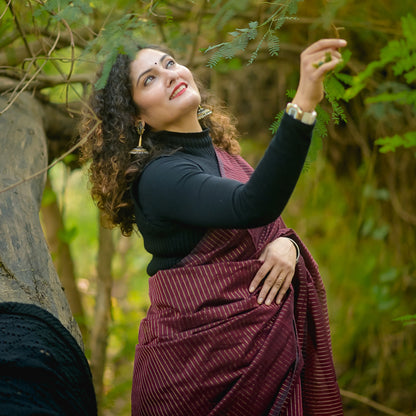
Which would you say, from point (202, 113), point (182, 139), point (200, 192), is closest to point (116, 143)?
point (182, 139)

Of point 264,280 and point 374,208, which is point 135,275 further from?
point 264,280

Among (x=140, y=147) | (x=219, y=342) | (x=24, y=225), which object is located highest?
(x=140, y=147)

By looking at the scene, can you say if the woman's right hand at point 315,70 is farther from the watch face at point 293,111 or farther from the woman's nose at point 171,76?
the woman's nose at point 171,76

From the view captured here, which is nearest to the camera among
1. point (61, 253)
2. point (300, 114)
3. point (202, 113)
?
point (300, 114)

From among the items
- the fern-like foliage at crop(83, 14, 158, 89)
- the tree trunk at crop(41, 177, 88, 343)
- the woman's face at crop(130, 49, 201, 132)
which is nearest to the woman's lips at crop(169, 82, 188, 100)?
the woman's face at crop(130, 49, 201, 132)

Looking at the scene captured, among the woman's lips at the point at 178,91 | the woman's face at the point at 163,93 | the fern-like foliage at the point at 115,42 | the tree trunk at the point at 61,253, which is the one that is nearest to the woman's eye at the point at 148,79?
the woman's face at the point at 163,93

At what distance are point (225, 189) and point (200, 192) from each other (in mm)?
81

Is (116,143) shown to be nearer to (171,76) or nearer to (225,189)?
(171,76)

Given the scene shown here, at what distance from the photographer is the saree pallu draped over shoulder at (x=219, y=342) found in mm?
Answer: 1627

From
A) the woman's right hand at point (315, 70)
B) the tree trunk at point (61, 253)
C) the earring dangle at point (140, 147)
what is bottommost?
the tree trunk at point (61, 253)

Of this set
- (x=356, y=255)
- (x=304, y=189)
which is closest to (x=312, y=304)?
(x=356, y=255)

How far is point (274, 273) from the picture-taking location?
5.62ft

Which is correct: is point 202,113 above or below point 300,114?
below

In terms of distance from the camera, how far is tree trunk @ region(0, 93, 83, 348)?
1637mm
